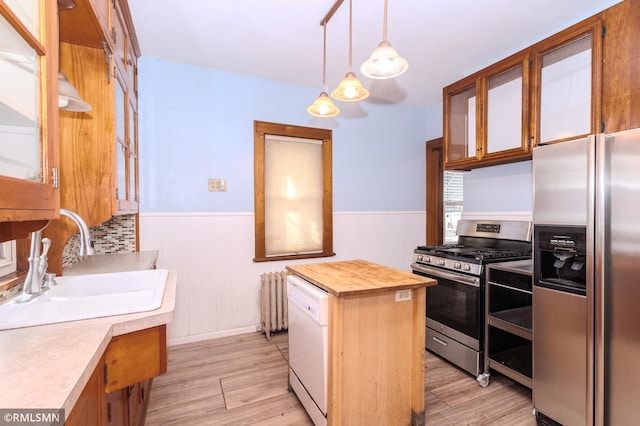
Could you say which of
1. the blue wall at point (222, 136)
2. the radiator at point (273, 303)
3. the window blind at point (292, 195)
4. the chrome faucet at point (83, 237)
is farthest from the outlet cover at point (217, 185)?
the chrome faucet at point (83, 237)

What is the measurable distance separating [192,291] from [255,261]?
2.10ft

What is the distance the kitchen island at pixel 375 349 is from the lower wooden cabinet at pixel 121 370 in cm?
78

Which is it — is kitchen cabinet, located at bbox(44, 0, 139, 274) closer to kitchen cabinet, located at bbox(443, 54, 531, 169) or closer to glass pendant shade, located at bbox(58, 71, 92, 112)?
glass pendant shade, located at bbox(58, 71, 92, 112)

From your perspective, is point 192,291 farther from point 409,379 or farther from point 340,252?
point 409,379

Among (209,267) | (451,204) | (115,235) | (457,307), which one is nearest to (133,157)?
(115,235)

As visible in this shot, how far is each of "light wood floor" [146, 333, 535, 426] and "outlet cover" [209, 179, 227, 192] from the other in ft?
4.84

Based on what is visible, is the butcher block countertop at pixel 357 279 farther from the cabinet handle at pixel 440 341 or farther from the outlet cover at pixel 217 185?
the outlet cover at pixel 217 185

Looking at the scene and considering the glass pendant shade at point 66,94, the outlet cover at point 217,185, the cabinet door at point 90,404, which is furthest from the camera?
the outlet cover at point 217,185

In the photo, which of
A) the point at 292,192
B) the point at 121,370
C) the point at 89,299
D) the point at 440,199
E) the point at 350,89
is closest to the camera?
the point at 121,370

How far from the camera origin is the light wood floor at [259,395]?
73.6 inches

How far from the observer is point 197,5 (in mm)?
2025

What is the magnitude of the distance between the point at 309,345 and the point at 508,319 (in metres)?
1.41

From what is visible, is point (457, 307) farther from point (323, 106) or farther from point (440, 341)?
point (323, 106)

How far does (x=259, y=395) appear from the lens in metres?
2.11
